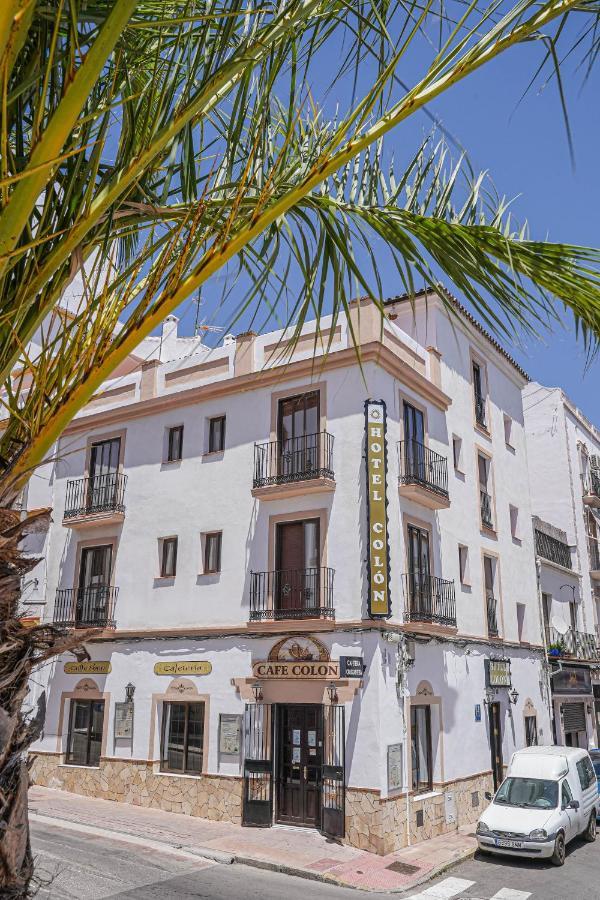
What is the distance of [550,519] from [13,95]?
105ft

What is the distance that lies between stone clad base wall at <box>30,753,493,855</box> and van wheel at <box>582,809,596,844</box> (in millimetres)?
2950

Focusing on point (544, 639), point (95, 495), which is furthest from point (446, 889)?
point (544, 639)

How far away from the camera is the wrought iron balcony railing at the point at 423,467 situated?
1794 cm

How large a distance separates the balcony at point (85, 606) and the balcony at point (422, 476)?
853 centimetres

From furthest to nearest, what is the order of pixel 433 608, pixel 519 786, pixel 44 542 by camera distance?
pixel 44 542 < pixel 433 608 < pixel 519 786

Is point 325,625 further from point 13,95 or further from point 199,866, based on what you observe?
point 13,95

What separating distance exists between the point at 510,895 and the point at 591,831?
5.46 m

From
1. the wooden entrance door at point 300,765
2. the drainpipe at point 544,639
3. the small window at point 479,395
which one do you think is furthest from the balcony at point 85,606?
the drainpipe at point 544,639

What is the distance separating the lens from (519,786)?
16188mm

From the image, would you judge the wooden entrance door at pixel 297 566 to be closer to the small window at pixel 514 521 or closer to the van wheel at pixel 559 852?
the van wheel at pixel 559 852

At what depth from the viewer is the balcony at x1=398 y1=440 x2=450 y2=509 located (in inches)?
698

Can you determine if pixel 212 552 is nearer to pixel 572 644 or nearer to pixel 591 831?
pixel 591 831

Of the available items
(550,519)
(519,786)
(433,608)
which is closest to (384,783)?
(519,786)

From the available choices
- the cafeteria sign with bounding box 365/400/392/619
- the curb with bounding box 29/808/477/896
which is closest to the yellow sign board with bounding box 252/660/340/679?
the cafeteria sign with bounding box 365/400/392/619
